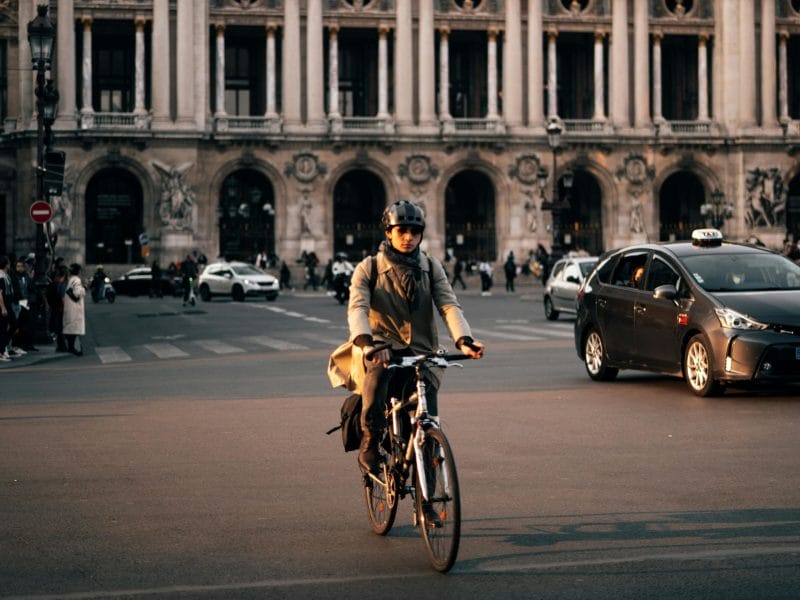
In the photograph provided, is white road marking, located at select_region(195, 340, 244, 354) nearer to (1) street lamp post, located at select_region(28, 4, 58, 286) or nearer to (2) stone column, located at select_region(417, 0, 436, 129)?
(1) street lamp post, located at select_region(28, 4, 58, 286)

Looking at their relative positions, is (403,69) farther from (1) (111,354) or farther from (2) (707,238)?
(2) (707,238)

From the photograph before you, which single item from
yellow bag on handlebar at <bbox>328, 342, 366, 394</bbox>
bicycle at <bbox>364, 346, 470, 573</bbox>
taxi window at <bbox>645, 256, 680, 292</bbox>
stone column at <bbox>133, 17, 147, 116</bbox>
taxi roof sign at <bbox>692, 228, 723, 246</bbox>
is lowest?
bicycle at <bbox>364, 346, 470, 573</bbox>

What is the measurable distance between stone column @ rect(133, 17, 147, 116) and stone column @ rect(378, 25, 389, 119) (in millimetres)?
11395

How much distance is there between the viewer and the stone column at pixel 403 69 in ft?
255

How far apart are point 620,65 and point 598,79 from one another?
4.25 ft

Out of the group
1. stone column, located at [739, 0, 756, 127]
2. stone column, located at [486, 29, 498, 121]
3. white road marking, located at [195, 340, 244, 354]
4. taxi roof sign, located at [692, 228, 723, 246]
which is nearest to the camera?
taxi roof sign, located at [692, 228, 723, 246]

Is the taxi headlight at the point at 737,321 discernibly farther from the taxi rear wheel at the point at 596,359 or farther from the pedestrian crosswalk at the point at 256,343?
the pedestrian crosswalk at the point at 256,343

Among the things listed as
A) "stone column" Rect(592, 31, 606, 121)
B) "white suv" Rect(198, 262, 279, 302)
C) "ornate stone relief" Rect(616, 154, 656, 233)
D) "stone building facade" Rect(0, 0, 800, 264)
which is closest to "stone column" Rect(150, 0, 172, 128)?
"stone building facade" Rect(0, 0, 800, 264)

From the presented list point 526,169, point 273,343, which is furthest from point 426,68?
point 273,343

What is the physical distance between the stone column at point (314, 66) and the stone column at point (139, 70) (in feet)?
25.9

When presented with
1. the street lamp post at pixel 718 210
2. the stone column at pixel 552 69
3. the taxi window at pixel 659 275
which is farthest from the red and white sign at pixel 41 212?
the street lamp post at pixel 718 210

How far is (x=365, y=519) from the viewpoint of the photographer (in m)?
10.5

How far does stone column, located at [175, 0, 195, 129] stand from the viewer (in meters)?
75.1

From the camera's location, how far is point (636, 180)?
79.6 meters
